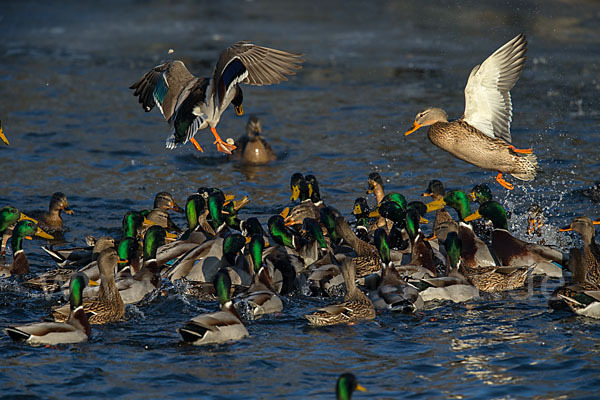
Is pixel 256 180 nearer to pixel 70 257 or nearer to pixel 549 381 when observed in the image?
pixel 70 257

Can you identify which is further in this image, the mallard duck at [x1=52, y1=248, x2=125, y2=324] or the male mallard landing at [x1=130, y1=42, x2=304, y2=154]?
the male mallard landing at [x1=130, y1=42, x2=304, y2=154]

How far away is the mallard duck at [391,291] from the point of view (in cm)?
820

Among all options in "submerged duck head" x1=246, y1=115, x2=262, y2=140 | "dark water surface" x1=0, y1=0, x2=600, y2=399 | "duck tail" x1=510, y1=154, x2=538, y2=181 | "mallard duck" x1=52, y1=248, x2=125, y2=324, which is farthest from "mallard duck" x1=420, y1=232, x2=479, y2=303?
"submerged duck head" x1=246, y1=115, x2=262, y2=140

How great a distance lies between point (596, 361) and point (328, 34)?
684 inches

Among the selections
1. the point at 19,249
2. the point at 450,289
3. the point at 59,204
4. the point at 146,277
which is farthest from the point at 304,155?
the point at 450,289

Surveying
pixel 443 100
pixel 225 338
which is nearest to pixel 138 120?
pixel 443 100

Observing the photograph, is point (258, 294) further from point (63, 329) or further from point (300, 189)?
point (300, 189)

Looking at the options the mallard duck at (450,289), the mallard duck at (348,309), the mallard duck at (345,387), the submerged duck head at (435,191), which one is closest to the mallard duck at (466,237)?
the submerged duck head at (435,191)

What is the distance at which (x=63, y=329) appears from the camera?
743cm

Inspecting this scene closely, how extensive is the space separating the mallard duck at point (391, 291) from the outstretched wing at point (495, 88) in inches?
87.4

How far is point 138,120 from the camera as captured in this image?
1712cm

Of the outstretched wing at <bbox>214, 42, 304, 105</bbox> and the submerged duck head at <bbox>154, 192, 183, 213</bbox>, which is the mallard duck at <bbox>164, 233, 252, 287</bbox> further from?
the submerged duck head at <bbox>154, 192, 183, 213</bbox>

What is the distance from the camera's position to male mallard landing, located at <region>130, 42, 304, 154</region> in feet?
31.0

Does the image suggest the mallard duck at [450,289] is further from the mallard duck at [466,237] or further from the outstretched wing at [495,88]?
the outstretched wing at [495,88]
